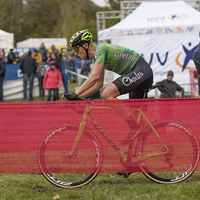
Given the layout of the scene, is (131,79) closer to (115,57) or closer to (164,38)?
(115,57)

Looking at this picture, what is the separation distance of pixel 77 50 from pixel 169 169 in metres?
1.88

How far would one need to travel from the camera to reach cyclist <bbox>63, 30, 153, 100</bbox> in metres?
5.11

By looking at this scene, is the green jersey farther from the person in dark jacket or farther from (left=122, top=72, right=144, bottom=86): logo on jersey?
the person in dark jacket

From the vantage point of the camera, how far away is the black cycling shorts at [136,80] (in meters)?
5.24

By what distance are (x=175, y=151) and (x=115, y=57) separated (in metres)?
1.38

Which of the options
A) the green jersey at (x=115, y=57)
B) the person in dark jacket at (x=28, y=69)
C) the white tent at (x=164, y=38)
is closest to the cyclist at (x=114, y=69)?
the green jersey at (x=115, y=57)

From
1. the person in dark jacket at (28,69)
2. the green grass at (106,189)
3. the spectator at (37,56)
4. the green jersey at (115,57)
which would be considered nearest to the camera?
the green grass at (106,189)

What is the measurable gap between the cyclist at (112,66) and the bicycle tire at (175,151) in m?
0.62

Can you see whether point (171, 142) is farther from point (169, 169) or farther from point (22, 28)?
point (22, 28)

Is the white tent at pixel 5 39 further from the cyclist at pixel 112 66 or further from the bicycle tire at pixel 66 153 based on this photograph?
the bicycle tire at pixel 66 153

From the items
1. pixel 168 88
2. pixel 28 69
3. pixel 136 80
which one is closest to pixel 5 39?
pixel 28 69

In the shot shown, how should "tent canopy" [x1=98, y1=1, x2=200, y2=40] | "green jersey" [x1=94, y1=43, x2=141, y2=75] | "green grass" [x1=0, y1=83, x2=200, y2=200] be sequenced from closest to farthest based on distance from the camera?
"green grass" [x1=0, y1=83, x2=200, y2=200], "green jersey" [x1=94, y1=43, x2=141, y2=75], "tent canopy" [x1=98, y1=1, x2=200, y2=40]

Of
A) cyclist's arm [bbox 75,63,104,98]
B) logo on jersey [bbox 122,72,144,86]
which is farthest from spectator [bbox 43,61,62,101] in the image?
cyclist's arm [bbox 75,63,104,98]

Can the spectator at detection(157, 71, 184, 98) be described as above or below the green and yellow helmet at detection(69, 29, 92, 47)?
below
